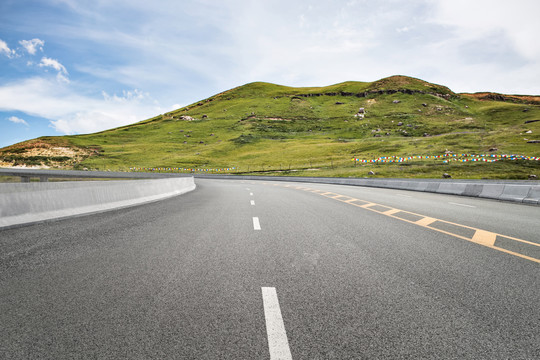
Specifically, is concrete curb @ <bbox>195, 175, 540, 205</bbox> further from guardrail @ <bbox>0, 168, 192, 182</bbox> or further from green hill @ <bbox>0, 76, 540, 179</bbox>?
guardrail @ <bbox>0, 168, 192, 182</bbox>

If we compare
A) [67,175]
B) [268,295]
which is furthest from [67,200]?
[67,175]

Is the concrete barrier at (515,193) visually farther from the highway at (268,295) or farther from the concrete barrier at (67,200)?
the concrete barrier at (67,200)

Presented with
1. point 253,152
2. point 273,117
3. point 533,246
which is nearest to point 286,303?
point 533,246

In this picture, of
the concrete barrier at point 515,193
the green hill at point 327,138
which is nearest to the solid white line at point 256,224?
the concrete barrier at point 515,193

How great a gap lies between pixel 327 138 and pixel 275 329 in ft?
386

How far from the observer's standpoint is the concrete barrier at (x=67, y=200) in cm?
812

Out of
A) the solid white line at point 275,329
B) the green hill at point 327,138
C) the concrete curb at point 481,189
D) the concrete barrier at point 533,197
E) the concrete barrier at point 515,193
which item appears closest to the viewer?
the solid white line at point 275,329

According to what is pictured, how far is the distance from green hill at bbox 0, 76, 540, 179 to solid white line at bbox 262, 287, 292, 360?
45.1 meters

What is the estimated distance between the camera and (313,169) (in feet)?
212

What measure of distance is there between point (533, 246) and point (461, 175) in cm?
4193

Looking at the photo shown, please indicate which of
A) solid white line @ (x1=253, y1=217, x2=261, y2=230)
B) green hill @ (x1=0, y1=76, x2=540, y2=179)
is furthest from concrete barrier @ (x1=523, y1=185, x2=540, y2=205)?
green hill @ (x1=0, y1=76, x2=540, y2=179)

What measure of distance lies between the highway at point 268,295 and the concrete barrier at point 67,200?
0.98 m

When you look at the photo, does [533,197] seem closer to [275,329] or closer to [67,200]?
[275,329]

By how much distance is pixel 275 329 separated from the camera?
9.84 feet
